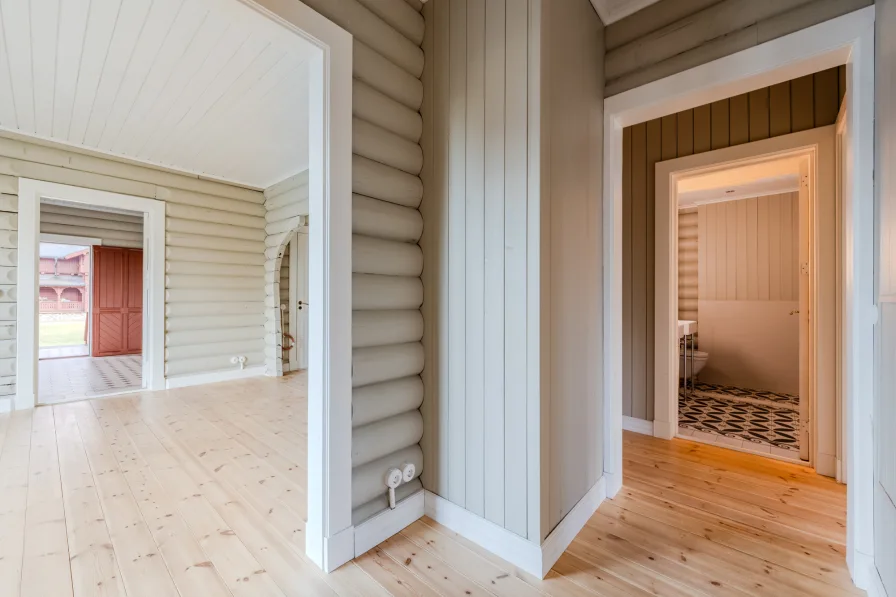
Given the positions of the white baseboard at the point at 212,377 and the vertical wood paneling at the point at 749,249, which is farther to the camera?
the white baseboard at the point at 212,377

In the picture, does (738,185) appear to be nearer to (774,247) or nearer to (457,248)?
(774,247)

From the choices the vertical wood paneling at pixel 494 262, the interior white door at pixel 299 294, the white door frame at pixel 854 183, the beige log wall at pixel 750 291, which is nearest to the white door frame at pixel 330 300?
the vertical wood paneling at pixel 494 262

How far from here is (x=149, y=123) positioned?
336 cm

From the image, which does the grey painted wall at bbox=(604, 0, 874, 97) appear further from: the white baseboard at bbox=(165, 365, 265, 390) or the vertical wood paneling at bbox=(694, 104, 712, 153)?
the white baseboard at bbox=(165, 365, 265, 390)

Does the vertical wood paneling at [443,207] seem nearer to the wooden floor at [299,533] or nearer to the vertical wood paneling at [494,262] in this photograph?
the vertical wood paneling at [494,262]

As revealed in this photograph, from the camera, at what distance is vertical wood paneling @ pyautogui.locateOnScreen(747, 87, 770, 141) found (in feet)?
8.27

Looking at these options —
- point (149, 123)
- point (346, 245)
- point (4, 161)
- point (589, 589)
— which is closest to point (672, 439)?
point (589, 589)

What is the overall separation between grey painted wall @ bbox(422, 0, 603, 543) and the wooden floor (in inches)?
10.8

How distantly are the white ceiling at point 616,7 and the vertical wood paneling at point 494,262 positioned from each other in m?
0.88

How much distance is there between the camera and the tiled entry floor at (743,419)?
2.85 metres

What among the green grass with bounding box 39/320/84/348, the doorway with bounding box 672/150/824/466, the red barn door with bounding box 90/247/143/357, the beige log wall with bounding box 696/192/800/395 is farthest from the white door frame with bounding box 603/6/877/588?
the green grass with bounding box 39/320/84/348

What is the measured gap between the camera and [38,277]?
3.77 metres

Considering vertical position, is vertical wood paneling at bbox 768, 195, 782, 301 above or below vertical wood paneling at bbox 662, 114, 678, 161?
below

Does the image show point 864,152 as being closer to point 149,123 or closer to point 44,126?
point 149,123
